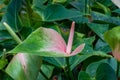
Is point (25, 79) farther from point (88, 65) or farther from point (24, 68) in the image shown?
point (88, 65)

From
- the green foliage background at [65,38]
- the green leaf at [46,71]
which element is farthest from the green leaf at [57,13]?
the green leaf at [46,71]

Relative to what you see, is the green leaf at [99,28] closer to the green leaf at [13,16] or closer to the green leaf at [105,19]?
the green leaf at [105,19]

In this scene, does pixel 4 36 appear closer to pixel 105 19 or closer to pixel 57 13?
pixel 57 13

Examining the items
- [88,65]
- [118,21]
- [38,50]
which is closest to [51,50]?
[38,50]

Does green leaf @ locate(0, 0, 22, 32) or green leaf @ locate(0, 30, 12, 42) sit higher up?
green leaf @ locate(0, 0, 22, 32)

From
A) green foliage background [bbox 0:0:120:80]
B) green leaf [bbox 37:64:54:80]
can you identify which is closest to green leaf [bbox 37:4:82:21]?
green foliage background [bbox 0:0:120:80]

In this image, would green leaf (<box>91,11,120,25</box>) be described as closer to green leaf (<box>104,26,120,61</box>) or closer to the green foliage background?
the green foliage background

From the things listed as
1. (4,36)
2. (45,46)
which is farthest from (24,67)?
(4,36)
